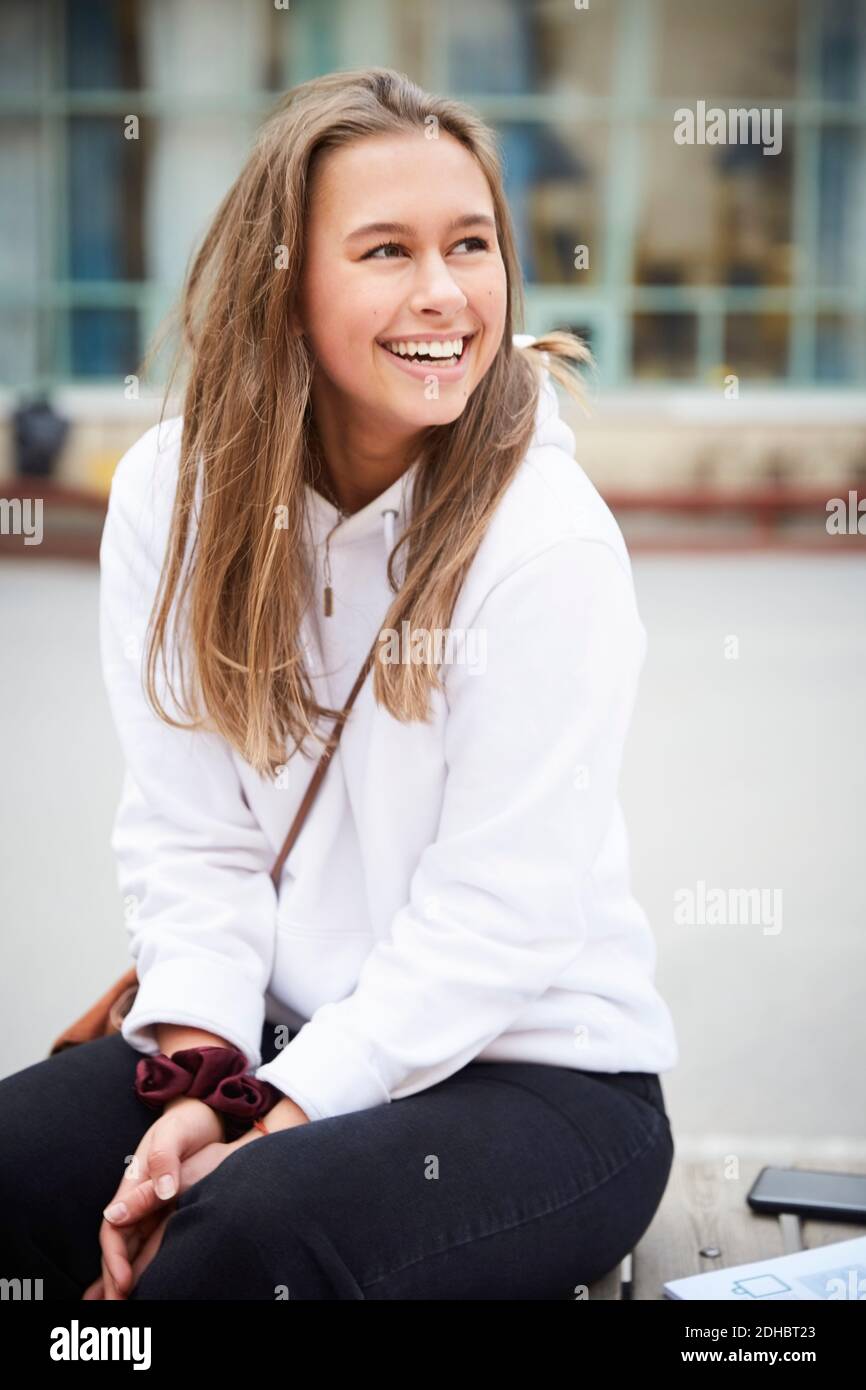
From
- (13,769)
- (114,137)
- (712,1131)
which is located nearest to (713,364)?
(114,137)

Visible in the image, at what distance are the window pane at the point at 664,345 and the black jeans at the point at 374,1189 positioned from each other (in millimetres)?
10991

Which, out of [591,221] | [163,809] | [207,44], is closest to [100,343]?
[207,44]

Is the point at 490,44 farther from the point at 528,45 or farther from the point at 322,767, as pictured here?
the point at 322,767

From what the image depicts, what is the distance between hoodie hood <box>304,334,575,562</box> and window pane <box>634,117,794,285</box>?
11.0 m

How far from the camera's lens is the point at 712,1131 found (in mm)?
2756

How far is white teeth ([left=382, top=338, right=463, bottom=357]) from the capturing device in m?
1.68

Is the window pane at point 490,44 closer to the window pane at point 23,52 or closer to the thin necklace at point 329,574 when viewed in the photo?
the window pane at point 23,52

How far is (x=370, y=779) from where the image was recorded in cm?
172

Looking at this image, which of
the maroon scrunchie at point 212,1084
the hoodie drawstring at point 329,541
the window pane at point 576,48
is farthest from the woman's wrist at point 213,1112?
the window pane at point 576,48

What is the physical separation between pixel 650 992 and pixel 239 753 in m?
0.51

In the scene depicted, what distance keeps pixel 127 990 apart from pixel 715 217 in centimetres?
1142

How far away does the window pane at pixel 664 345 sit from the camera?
12.3 metres

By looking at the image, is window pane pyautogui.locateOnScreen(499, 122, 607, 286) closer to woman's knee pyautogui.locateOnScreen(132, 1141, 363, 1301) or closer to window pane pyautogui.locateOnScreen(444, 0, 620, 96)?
window pane pyautogui.locateOnScreen(444, 0, 620, 96)

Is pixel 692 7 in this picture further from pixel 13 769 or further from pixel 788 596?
pixel 13 769
